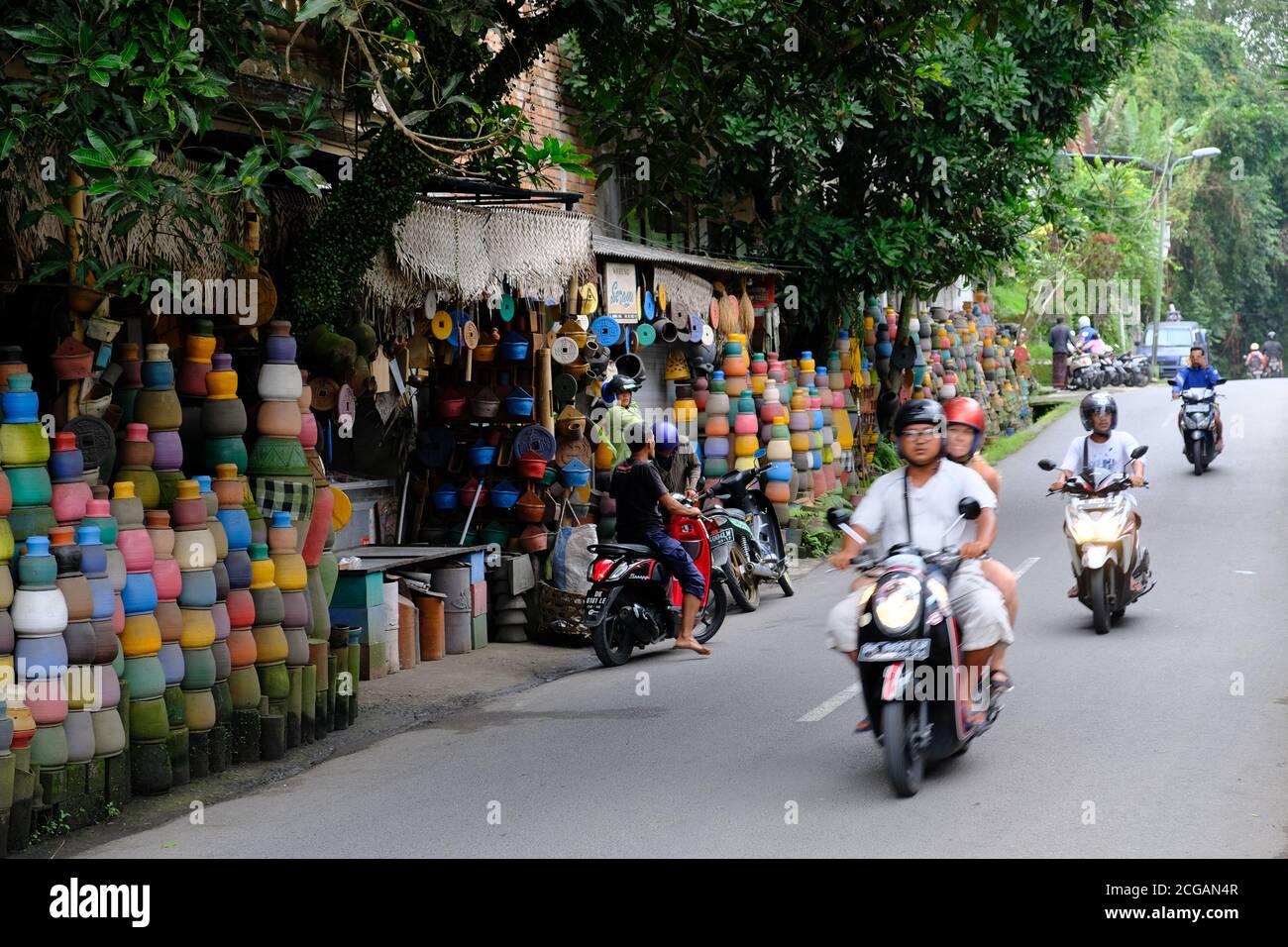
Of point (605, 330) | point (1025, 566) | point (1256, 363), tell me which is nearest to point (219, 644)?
point (605, 330)

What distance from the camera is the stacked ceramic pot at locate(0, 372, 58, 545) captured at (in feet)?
21.9

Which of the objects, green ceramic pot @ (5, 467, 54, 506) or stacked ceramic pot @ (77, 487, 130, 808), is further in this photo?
stacked ceramic pot @ (77, 487, 130, 808)

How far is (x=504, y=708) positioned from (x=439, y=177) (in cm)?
389

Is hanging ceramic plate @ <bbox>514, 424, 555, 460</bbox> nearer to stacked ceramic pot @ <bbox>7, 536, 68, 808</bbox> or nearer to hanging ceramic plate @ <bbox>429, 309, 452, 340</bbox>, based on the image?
hanging ceramic plate @ <bbox>429, 309, 452, 340</bbox>

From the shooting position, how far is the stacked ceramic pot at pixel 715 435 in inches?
653

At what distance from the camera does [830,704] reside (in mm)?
8867

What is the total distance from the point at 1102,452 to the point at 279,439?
640cm

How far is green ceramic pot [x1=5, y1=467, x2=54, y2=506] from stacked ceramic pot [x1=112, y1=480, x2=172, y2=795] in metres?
0.52

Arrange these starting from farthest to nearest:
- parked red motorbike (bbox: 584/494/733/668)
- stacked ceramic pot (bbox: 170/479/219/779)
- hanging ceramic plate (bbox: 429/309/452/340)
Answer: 1. hanging ceramic plate (bbox: 429/309/452/340)
2. parked red motorbike (bbox: 584/494/733/668)
3. stacked ceramic pot (bbox: 170/479/219/779)

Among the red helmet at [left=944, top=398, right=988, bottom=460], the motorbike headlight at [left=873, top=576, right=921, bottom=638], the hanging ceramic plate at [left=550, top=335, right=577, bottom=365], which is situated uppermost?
the hanging ceramic plate at [left=550, top=335, right=577, bottom=365]

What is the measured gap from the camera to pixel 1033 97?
63.9 feet

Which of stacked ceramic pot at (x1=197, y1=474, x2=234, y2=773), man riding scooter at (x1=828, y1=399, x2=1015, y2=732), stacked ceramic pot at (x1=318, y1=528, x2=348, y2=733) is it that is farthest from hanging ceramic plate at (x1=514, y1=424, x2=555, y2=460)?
man riding scooter at (x1=828, y1=399, x2=1015, y2=732)

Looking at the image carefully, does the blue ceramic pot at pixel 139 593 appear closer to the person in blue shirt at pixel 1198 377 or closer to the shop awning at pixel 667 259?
the shop awning at pixel 667 259
